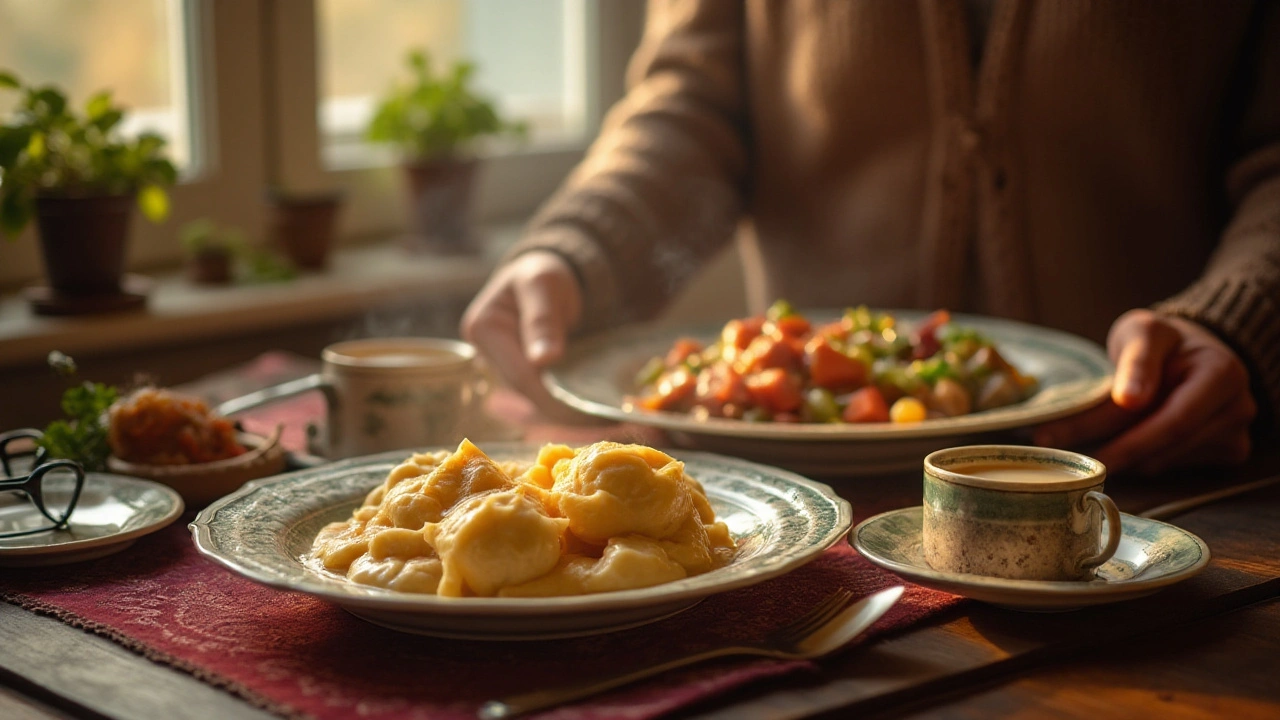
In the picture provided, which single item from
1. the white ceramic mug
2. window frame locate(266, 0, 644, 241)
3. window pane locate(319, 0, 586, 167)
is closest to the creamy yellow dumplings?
the white ceramic mug

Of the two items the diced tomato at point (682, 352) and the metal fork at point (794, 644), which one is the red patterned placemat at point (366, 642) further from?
the diced tomato at point (682, 352)

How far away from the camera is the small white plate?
1123 mm

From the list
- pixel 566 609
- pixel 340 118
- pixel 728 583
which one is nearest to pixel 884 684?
pixel 728 583

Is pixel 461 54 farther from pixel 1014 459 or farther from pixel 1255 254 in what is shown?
pixel 1014 459

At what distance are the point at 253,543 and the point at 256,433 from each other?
0.55 m

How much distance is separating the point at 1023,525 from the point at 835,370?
0.56 meters

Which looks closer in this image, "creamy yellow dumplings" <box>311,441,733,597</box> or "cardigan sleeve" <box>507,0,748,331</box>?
"creamy yellow dumplings" <box>311,441,733,597</box>

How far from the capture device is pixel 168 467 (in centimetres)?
131

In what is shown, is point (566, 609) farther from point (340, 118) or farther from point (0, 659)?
point (340, 118)

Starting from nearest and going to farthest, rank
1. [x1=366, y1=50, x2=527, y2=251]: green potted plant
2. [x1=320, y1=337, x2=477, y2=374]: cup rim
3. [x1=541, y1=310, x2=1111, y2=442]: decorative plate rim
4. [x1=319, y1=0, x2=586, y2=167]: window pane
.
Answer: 1. [x1=541, y1=310, x2=1111, y2=442]: decorative plate rim
2. [x1=320, y1=337, x2=477, y2=374]: cup rim
3. [x1=366, y1=50, x2=527, y2=251]: green potted plant
4. [x1=319, y1=0, x2=586, y2=167]: window pane

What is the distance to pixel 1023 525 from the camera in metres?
1.00

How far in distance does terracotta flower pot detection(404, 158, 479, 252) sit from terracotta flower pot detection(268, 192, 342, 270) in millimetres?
248

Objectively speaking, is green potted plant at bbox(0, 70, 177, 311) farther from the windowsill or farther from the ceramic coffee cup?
the ceramic coffee cup

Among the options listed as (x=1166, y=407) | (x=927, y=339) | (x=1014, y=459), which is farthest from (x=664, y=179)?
(x=1014, y=459)
